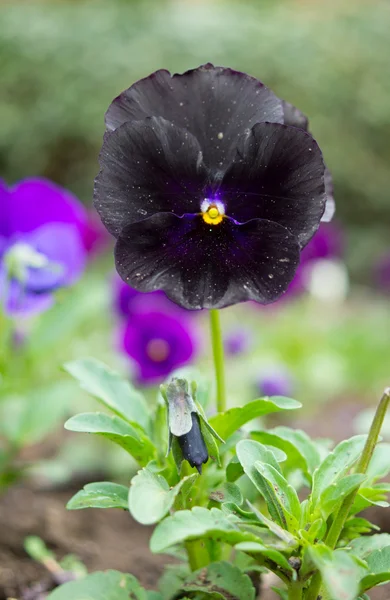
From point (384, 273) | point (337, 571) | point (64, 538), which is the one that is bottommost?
point (64, 538)

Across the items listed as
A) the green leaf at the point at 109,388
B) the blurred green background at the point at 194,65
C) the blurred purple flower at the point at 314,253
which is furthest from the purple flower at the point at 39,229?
the blurred green background at the point at 194,65

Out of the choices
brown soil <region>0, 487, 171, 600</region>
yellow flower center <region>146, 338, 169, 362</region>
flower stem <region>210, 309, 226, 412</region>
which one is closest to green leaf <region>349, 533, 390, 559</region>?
flower stem <region>210, 309, 226, 412</region>

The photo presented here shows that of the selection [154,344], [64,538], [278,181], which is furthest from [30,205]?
[278,181]

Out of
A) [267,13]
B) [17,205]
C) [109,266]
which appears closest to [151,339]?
[17,205]

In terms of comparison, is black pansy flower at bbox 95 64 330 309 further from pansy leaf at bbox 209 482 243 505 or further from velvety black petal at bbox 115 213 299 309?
pansy leaf at bbox 209 482 243 505

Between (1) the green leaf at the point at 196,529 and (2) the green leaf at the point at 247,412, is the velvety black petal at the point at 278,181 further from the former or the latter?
(1) the green leaf at the point at 196,529

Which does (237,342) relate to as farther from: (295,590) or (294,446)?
(295,590)
